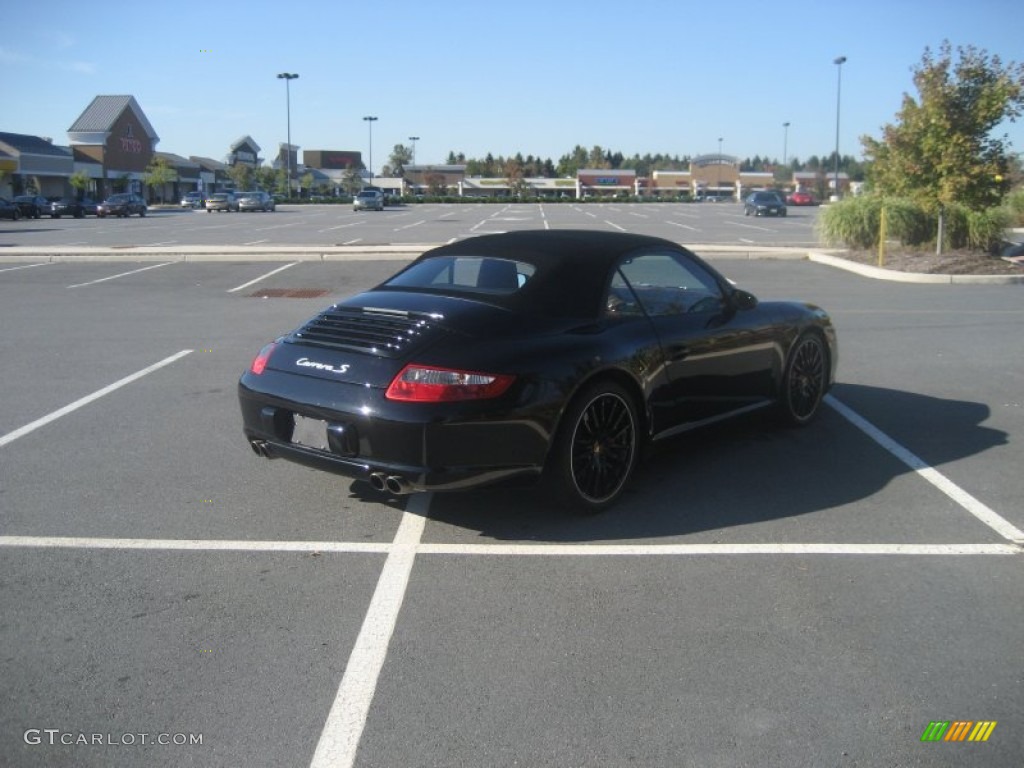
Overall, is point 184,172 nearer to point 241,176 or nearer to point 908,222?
point 241,176

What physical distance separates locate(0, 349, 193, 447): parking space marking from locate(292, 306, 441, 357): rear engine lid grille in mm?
2690

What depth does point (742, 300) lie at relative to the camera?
6.25 metres

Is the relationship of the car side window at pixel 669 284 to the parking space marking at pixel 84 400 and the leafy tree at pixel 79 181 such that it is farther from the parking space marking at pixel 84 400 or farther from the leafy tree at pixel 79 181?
the leafy tree at pixel 79 181

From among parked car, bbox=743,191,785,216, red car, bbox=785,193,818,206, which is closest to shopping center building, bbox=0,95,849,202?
red car, bbox=785,193,818,206

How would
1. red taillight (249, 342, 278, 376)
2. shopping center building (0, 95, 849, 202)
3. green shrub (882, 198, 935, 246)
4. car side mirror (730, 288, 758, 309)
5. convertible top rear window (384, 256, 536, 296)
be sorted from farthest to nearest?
shopping center building (0, 95, 849, 202) → green shrub (882, 198, 935, 246) → car side mirror (730, 288, 758, 309) → convertible top rear window (384, 256, 536, 296) → red taillight (249, 342, 278, 376)

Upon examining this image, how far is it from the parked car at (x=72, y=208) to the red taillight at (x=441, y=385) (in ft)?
186

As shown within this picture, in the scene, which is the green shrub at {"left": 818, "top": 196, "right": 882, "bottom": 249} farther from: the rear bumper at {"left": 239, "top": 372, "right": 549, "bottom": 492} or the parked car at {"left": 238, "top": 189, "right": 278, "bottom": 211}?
the parked car at {"left": 238, "top": 189, "right": 278, "bottom": 211}

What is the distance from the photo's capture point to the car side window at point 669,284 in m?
5.57

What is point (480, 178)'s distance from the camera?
142500 millimetres

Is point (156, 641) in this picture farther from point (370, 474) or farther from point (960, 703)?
point (960, 703)

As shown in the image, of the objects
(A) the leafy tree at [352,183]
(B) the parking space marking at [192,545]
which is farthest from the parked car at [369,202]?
(B) the parking space marking at [192,545]

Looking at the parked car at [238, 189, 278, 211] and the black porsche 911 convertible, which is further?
the parked car at [238, 189, 278, 211]

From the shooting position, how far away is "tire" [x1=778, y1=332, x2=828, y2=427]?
6559 millimetres

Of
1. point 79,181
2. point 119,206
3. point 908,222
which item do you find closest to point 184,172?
point 79,181
